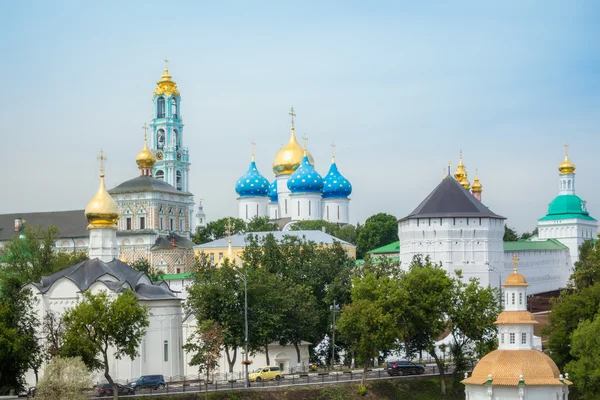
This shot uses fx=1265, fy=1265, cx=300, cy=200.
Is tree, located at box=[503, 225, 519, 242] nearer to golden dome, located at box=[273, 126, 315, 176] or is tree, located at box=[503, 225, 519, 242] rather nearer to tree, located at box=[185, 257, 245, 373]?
golden dome, located at box=[273, 126, 315, 176]

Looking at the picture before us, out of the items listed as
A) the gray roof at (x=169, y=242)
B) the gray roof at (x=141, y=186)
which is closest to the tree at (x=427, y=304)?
the gray roof at (x=169, y=242)

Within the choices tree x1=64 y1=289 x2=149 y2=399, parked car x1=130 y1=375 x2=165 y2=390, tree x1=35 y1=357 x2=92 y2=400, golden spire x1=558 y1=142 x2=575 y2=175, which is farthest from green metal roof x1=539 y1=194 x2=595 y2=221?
tree x1=35 y1=357 x2=92 y2=400

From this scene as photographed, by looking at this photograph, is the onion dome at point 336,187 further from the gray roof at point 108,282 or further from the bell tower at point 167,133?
the gray roof at point 108,282

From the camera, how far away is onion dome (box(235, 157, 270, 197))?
117062mm

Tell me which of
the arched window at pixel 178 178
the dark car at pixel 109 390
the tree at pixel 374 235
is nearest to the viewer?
the dark car at pixel 109 390

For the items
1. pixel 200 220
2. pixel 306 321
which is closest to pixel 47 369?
pixel 306 321

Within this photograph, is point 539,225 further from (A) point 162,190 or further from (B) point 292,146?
(A) point 162,190

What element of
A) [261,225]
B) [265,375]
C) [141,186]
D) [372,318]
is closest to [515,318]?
[372,318]

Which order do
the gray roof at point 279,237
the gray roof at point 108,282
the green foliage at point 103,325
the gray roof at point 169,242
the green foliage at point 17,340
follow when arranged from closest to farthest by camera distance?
the green foliage at point 103,325, the green foliage at point 17,340, the gray roof at point 108,282, the gray roof at point 279,237, the gray roof at point 169,242

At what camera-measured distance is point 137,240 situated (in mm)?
105438

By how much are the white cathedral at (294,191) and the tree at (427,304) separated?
53.6 meters

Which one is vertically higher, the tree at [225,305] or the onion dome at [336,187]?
the onion dome at [336,187]

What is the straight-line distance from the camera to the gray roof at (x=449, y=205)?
76562mm

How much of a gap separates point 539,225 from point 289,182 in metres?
22.2
